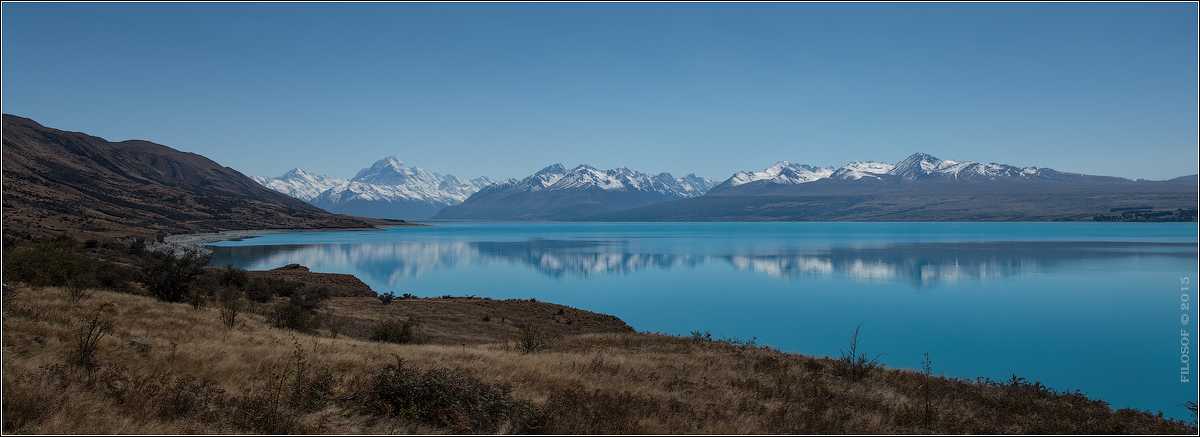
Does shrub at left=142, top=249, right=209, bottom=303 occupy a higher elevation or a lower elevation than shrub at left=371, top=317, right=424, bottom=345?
higher

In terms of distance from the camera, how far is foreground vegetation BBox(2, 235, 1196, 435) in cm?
834

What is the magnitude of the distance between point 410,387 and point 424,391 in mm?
271

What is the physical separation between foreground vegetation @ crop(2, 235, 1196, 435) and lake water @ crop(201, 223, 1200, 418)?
836 centimetres

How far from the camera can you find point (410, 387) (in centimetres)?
955

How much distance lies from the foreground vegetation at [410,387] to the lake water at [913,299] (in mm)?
8363

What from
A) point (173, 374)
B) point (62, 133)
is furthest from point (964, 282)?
point (62, 133)

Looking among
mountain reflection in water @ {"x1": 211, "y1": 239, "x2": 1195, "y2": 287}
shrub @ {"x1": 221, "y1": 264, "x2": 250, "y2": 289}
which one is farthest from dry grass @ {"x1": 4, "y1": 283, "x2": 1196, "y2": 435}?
mountain reflection in water @ {"x1": 211, "y1": 239, "x2": 1195, "y2": 287}

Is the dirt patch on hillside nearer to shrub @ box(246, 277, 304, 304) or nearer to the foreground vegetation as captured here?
shrub @ box(246, 277, 304, 304)

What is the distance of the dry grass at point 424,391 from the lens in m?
8.29

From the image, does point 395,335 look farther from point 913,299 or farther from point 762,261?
point 762,261

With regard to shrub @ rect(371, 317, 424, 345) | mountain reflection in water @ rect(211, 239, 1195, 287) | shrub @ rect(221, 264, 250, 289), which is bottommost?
mountain reflection in water @ rect(211, 239, 1195, 287)

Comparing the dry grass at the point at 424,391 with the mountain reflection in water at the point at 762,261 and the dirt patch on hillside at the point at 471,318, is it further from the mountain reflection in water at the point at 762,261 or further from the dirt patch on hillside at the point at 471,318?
the mountain reflection in water at the point at 762,261

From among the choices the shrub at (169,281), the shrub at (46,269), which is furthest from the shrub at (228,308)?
the shrub at (46,269)

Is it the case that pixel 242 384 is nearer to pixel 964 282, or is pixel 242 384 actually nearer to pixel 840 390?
pixel 840 390
